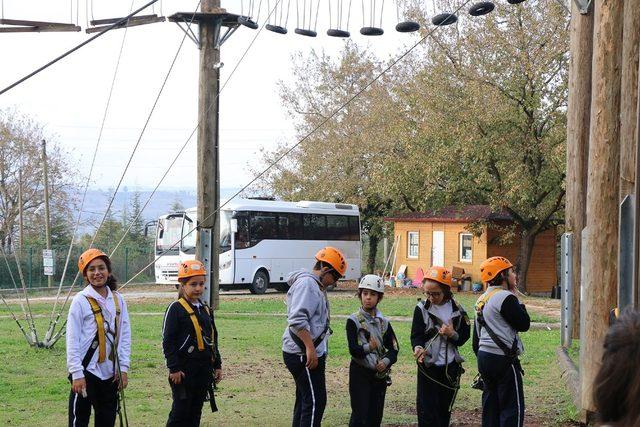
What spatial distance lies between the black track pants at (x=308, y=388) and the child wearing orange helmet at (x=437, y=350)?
3.02ft

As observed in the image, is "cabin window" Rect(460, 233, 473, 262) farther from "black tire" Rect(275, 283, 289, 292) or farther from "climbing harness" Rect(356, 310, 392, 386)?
"climbing harness" Rect(356, 310, 392, 386)

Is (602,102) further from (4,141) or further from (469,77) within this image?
(4,141)

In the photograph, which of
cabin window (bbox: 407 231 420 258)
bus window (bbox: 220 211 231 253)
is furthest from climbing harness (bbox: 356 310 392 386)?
cabin window (bbox: 407 231 420 258)

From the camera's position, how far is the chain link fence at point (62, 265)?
44.6 meters

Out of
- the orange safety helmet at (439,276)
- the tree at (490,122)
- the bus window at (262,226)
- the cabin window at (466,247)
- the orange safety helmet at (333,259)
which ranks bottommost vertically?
the orange safety helmet at (439,276)

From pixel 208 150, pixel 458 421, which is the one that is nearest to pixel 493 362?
pixel 458 421

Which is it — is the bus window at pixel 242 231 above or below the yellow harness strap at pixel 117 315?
above

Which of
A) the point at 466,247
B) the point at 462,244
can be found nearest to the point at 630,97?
the point at 466,247

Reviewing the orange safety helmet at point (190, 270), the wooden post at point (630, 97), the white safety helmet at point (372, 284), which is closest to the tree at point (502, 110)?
the wooden post at point (630, 97)

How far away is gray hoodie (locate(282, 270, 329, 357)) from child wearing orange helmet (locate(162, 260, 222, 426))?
0.69 metres

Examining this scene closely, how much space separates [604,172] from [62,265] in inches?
1605

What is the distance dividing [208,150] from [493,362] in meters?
14.1

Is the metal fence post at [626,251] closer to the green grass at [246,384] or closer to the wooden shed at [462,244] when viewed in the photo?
the green grass at [246,384]

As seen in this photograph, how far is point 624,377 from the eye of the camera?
2.34m
